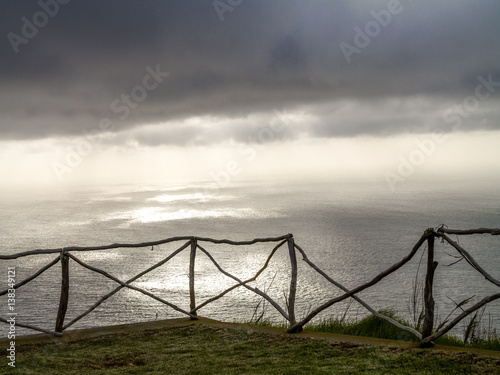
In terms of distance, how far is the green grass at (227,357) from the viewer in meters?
4.94

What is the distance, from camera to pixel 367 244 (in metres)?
45.1

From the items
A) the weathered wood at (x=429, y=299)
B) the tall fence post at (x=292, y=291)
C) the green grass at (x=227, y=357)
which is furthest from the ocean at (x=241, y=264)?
the green grass at (x=227, y=357)

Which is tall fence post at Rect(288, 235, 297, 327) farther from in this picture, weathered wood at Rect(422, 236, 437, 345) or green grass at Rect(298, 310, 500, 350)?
weathered wood at Rect(422, 236, 437, 345)

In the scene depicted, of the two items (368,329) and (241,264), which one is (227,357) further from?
(241,264)

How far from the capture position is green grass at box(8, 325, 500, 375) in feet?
16.2

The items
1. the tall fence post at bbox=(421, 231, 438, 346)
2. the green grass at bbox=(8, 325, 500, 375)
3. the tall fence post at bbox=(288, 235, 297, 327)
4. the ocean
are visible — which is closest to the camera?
the green grass at bbox=(8, 325, 500, 375)

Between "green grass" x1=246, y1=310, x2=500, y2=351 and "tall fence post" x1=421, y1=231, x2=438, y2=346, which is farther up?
"tall fence post" x1=421, y1=231, x2=438, y2=346

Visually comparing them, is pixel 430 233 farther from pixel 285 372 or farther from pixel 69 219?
pixel 69 219

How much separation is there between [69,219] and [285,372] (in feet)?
224

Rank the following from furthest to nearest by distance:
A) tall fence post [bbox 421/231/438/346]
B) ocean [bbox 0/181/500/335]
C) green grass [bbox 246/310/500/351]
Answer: ocean [bbox 0/181/500/335] < green grass [bbox 246/310/500/351] < tall fence post [bbox 421/231/438/346]

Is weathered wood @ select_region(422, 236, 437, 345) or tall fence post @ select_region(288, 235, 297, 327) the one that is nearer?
weathered wood @ select_region(422, 236, 437, 345)

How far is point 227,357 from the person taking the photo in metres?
5.60

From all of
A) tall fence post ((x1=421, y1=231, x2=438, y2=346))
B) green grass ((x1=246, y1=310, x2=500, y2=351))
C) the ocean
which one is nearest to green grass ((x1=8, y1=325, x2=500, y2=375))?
tall fence post ((x1=421, y1=231, x2=438, y2=346))

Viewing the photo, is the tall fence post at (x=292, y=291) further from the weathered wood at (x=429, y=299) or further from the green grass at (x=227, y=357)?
the weathered wood at (x=429, y=299)
